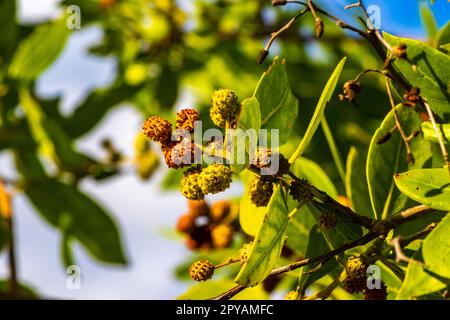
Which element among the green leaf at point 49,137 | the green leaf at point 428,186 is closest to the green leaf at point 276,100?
the green leaf at point 428,186

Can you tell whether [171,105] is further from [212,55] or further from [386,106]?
[386,106]

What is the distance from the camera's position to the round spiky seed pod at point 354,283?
5.67 feet

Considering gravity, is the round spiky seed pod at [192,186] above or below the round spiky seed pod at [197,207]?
above

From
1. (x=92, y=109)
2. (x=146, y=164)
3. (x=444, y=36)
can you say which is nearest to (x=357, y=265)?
(x=444, y=36)

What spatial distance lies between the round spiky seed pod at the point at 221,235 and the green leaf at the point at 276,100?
86 cm

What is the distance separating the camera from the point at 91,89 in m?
4.22

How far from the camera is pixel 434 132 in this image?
5.61 feet

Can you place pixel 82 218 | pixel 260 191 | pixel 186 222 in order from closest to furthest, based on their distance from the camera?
pixel 260 191 < pixel 186 222 < pixel 82 218

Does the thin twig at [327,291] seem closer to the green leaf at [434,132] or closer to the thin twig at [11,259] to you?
the green leaf at [434,132]

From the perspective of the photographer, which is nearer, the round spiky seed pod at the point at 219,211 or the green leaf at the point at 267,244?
the green leaf at the point at 267,244

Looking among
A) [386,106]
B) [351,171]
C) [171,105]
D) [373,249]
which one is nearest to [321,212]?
[373,249]

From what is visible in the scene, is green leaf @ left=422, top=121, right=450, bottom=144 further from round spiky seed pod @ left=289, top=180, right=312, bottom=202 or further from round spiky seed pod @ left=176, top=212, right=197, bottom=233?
round spiky seed pod @ left=176, top=212, right=197, bottom=233

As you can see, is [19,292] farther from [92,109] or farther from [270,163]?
[270,163]

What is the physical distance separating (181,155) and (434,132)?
61 centimetres
